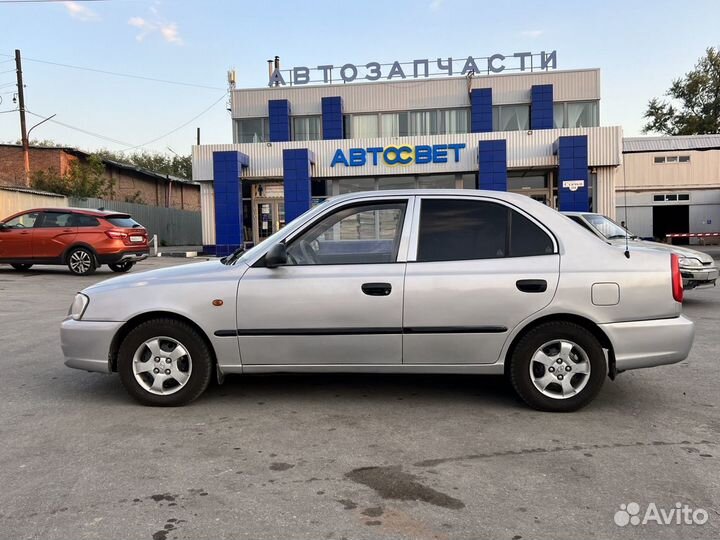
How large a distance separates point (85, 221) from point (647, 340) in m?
13.5

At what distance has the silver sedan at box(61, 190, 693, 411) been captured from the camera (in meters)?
4.28

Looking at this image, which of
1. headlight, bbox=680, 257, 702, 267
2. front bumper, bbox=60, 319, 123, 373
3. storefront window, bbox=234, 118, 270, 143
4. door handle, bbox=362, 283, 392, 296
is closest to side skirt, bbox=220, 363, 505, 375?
door handle, bbox=362, 283, 392, 296

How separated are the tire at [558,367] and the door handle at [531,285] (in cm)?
28

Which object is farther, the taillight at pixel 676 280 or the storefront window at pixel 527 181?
the storefront window at pixel 527 181

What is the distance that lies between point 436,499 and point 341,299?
1.67m

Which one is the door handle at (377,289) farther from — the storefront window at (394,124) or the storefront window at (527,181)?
the storefront window at (394,124)

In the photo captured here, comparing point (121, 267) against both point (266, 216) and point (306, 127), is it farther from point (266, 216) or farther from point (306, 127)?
point (306, 127)

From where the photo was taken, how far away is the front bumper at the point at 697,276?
9188 mm

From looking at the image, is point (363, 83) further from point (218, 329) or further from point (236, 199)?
point (218, 329)

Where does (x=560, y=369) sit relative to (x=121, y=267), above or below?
→ below

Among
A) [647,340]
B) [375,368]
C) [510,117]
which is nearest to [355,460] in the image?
[375,368]

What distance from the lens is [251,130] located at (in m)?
28.9

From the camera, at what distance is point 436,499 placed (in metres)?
3.09

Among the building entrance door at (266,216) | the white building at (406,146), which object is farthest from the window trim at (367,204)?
the building entrance door at (266,216)
